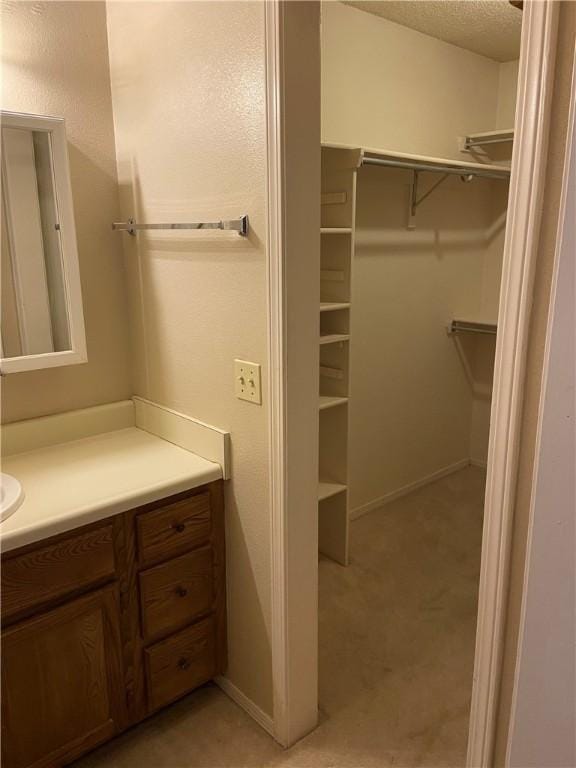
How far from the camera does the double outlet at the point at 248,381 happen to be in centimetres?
162

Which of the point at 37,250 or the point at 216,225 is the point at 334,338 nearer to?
the point at 216,225

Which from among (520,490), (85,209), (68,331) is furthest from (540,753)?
(85,209)

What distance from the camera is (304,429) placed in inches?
63.9

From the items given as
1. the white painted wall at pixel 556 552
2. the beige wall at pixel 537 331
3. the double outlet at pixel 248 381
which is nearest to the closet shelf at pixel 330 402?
the double outlet at pixel 248 381

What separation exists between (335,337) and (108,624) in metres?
1.42

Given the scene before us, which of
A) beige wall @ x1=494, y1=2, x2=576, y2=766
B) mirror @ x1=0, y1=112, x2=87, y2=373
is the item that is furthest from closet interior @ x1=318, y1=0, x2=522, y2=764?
beige wall @ x1=494, y1=2, x2=576, y2=766

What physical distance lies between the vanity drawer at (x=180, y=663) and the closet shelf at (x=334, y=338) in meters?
1.17

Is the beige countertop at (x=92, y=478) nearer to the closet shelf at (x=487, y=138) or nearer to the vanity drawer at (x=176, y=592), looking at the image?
the vanity drawer at (x=176, y=592)

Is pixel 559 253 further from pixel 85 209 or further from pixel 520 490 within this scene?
pixel 85 209

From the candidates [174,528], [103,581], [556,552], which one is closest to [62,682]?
[103,581]

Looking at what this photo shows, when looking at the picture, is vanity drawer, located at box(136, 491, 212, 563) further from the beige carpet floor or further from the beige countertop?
the beige carpet floor

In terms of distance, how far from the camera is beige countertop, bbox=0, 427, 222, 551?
1.47 metres

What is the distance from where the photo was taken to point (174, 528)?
172 centimetres

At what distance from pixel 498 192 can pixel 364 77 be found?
50.2 inches
